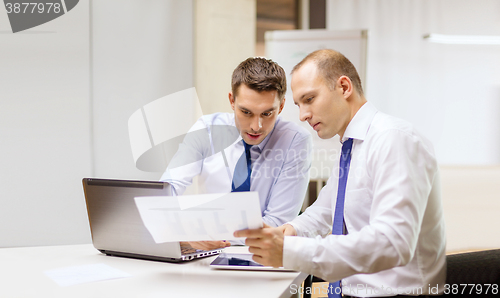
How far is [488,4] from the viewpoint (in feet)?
13.9

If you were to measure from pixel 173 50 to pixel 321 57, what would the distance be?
104 inches

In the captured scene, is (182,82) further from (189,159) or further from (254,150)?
(254,150)

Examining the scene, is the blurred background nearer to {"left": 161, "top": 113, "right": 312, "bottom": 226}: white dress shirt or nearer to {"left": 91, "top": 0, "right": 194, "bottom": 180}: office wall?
{"left": 91, "top": 0, "right": 194, "bottom": 180}: office wall

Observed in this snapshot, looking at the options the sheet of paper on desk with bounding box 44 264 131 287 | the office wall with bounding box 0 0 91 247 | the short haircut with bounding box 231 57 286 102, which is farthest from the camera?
the office wall with bounding box 0 0 91 247

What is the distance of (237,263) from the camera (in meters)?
1.35

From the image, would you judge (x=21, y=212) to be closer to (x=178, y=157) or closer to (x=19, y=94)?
(x=19, y=94)

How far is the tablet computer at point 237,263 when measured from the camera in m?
1.30

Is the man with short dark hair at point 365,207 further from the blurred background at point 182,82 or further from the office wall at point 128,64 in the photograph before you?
the office wall at point 128,64

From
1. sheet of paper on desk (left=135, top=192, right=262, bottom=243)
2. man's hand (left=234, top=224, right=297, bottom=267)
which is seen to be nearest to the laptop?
sheet of paper on desk (left=135, top=192, right=262, bottom=243)

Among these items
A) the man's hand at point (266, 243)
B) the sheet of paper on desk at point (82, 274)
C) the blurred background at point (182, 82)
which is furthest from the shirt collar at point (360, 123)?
the blurred background at point (182, 82)

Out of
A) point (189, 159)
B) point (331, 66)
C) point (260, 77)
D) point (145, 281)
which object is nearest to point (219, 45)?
point (189, 159)

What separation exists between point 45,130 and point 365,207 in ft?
9.30

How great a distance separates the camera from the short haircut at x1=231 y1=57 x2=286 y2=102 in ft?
5.83

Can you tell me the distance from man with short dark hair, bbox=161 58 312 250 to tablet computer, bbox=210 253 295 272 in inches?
15.5
